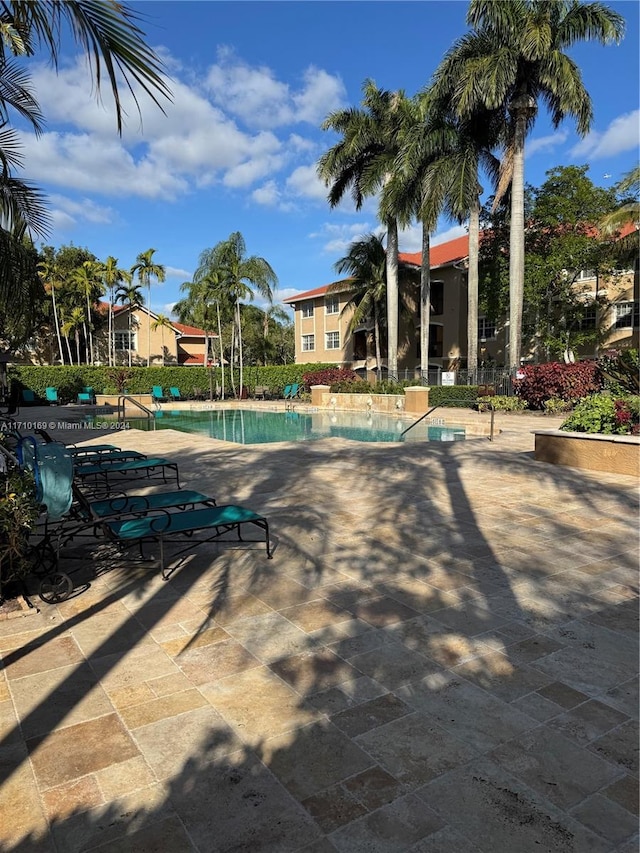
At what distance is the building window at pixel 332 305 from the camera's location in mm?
44938

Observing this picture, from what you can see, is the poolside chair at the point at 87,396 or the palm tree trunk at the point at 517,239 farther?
the poolside chair at the point at 87,396

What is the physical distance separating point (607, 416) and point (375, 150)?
26.4m

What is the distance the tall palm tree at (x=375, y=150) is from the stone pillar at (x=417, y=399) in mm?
6647

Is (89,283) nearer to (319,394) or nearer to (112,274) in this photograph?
(112,274)

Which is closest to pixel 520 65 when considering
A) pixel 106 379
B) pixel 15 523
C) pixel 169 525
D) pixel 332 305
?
pixel 332 305

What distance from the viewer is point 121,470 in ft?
26.0

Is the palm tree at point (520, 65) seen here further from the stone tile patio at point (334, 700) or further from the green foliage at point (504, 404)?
the stone tile patio at point (334, 700)

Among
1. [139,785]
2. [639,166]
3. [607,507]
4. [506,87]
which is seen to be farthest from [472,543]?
[639,166]

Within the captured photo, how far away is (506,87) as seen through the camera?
2389cm

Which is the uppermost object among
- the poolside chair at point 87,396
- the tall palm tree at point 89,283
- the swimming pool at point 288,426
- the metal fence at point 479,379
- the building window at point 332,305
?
the tall palm tree at point 89,283

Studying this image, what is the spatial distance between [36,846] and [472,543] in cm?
462

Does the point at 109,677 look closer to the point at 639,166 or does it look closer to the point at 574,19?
the point at 574,19

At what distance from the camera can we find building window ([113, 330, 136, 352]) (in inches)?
1929

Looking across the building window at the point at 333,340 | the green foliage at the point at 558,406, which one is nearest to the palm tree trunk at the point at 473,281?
the green foliage at the point at 558,406
